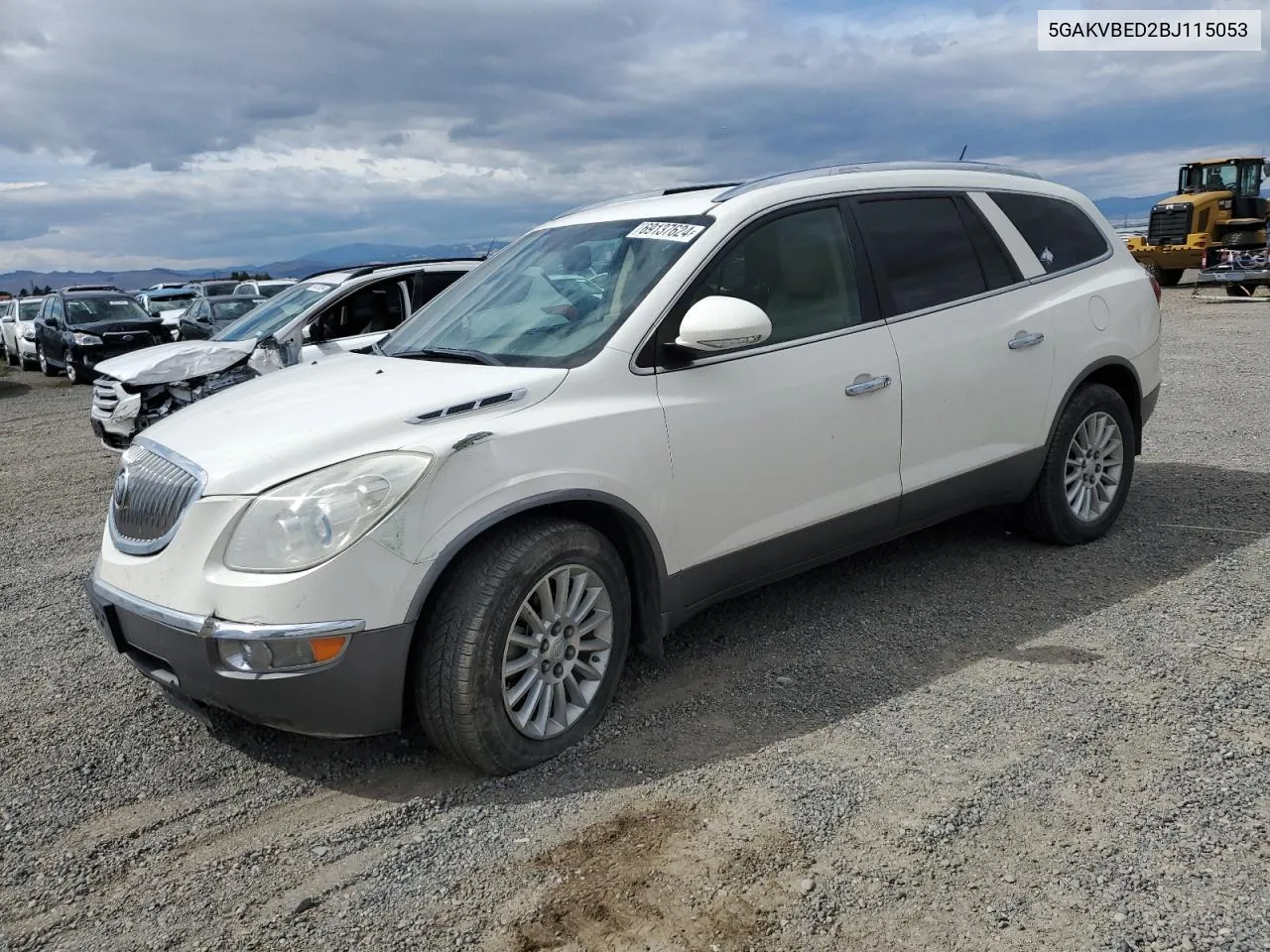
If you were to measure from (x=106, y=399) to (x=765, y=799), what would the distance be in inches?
298

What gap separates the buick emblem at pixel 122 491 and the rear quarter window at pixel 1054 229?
160 inches

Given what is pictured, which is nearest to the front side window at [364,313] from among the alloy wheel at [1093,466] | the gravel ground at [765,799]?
the gravel ground at [765,799]

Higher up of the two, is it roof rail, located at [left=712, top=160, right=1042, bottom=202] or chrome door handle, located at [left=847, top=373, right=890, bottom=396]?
roof rail, located at [left=712, top=160, right=1042, bottom=202]

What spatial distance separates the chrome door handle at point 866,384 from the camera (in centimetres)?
418

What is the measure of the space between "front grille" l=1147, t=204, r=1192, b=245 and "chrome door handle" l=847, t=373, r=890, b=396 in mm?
25676

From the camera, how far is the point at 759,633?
4.56 meters

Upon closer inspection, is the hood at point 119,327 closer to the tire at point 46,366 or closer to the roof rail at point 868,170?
the tire at point 46,366

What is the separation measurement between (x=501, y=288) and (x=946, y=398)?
201 cm

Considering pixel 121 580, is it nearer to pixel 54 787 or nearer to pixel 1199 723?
pixel 54 787

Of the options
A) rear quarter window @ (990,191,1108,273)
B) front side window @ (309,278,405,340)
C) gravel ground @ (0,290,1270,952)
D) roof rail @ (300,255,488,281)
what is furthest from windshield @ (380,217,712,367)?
roof rail @ (300,255,488,281)

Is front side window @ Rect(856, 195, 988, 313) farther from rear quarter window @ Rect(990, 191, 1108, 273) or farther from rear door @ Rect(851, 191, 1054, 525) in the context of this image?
rear quarter window @ Rect(990, 191, 1108, 273)

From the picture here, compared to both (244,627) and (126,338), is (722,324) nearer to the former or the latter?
(244,627)

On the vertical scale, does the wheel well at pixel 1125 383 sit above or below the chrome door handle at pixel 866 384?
below

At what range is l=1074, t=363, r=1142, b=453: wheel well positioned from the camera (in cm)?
541
